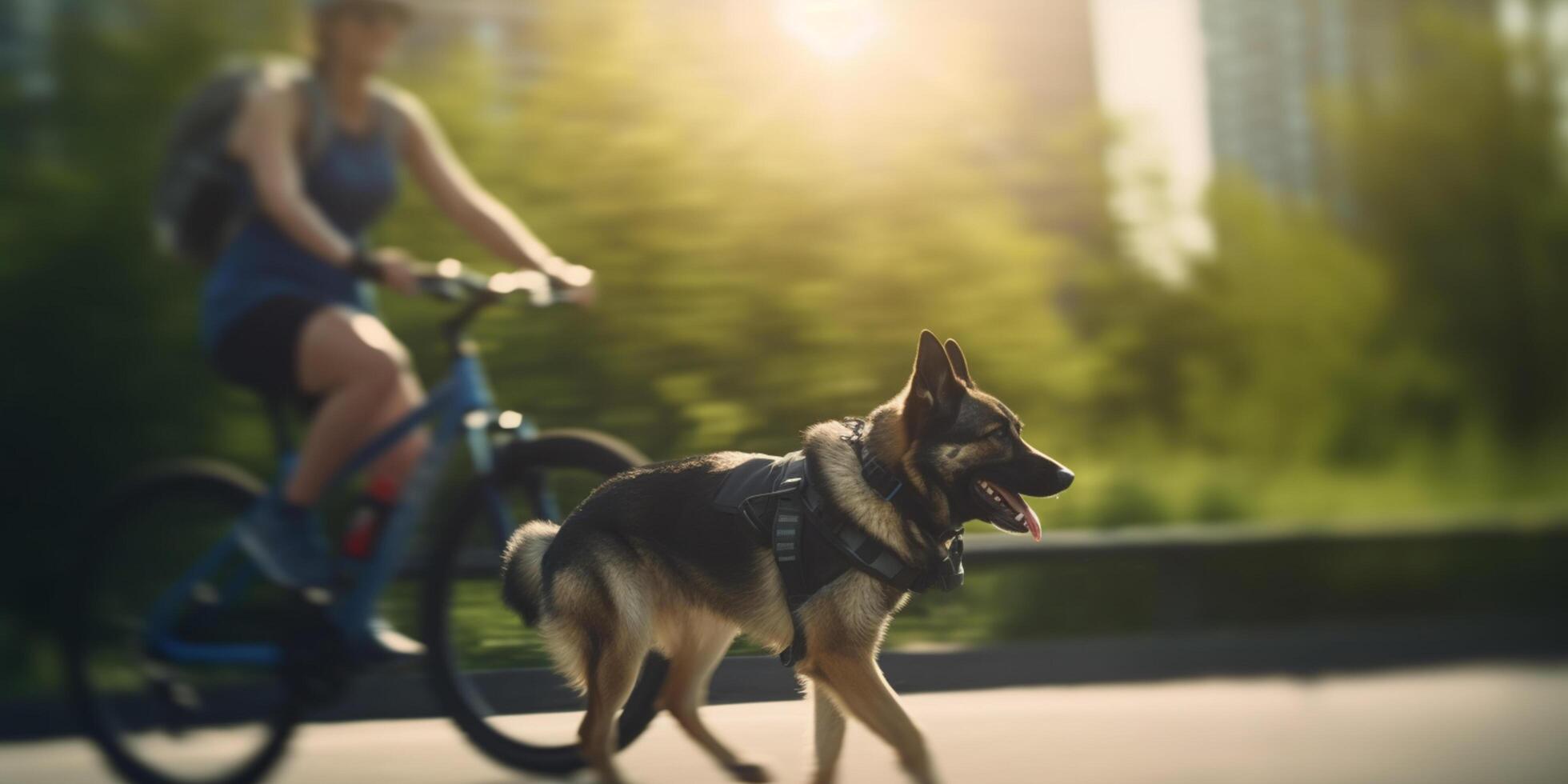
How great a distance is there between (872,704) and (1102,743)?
224 centimetres

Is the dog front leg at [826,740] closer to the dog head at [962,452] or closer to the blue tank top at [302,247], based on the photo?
the dog head at [962,452]

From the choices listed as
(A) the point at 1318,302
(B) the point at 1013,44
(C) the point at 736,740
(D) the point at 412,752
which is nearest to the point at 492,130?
(B) the point at 1013,44

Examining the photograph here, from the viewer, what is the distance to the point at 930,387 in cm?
286

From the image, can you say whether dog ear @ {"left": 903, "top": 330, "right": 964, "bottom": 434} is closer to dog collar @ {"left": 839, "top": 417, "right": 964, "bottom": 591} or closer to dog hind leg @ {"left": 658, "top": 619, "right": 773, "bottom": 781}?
dog collar @ {"left": 839, "top": 417, "right": 964, "bottom": 591}

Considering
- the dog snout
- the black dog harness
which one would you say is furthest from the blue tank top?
the dog snout

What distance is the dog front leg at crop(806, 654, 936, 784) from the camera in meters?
3.20

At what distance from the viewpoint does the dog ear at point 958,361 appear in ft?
9.55

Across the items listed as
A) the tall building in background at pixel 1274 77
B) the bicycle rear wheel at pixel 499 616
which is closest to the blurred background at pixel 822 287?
Result: the bicycle rear wheel at pixel 499 616

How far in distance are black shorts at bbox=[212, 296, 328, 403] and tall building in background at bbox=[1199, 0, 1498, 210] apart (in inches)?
334

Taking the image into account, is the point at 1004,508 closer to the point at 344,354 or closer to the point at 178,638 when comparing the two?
the point at 344,354

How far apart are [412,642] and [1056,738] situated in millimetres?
2256

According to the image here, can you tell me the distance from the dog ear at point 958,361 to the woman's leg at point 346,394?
1819mm

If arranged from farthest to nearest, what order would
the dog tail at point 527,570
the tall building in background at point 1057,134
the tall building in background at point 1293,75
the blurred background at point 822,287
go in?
the tall building in background at point 1293,75, the tall building in background at point 1057,134, the blurred background at point 822,287, the dog tail at point 527,570

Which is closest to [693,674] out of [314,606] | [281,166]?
[314,606]
